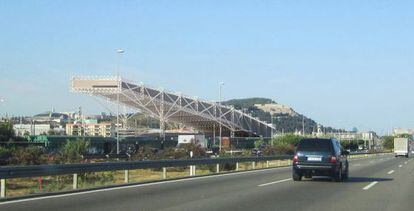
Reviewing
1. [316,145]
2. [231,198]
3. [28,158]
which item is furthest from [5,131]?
[231,198]

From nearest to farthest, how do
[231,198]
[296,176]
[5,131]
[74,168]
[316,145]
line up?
1. [231,198]
2. [74,168]
3. [316,145]
4. [296,176]
5. [5,131]

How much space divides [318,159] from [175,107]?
127 metres

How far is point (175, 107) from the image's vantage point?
15062cm

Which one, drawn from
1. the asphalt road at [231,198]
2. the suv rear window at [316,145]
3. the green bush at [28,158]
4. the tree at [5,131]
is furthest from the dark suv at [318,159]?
the tree at [5,131]

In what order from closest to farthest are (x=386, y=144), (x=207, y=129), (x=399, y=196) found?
(x=399, y=196), (x=207, y=129), (x=386, y=144)

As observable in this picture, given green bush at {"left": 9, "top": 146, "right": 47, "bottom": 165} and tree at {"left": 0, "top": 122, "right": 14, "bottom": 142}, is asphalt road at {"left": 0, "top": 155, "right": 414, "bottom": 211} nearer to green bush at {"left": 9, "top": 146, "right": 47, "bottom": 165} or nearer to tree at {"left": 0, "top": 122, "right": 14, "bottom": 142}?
green bush at {"left": 9, "top": 146, "right": 47, "bottom": 165}

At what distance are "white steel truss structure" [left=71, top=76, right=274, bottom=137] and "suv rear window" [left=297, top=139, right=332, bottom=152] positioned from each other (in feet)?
339

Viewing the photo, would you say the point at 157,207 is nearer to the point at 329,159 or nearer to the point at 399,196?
the point at 399,196

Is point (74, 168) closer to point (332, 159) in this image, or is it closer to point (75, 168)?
point (75, 168)

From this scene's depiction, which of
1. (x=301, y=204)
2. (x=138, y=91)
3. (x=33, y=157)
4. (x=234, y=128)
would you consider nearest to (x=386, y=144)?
(x=234, y=128)

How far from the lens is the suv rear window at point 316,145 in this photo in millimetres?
24391

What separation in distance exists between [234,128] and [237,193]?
5758 inches

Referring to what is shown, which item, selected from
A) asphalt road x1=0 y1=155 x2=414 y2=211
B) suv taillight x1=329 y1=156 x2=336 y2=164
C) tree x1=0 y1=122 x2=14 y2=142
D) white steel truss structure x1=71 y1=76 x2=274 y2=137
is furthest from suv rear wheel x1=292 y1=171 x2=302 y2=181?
white steel truss structure x1=71 y1=76 x2=274 y2=137

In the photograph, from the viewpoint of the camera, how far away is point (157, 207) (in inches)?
564
